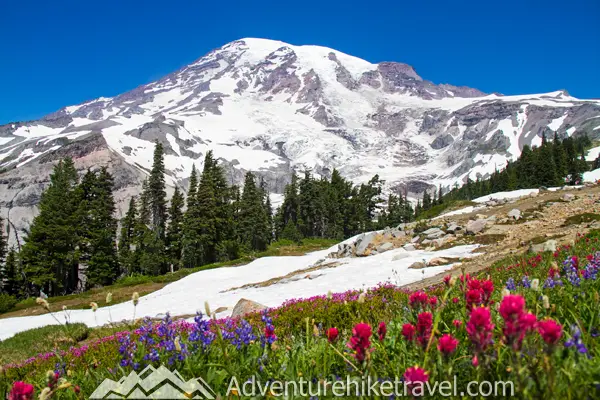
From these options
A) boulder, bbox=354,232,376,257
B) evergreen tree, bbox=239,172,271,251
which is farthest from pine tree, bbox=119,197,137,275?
boulder, bbox=354,232,376,257

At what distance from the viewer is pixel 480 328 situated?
4.97ft

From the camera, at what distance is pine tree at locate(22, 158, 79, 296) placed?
38.2 m

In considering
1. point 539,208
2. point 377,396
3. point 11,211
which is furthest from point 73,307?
point 11,211

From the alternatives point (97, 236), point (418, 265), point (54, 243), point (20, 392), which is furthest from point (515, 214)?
point (54, 243)

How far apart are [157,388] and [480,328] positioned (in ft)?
6.80

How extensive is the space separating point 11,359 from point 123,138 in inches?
7666

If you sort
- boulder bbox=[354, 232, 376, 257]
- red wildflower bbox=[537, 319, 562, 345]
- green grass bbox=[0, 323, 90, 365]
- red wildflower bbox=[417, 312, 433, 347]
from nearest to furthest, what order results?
red wildflower bbox=[537, 319, 562, 345] → red wildflower bbox=[417, 312, 433, 347] → green grass bbox=[0, 323, 90, 365] → boulder bbox=[354, 232, 376, 257]

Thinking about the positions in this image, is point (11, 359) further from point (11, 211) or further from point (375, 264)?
point (11, 211)

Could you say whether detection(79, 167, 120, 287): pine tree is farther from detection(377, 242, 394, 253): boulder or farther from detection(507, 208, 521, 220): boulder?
detection(507, 208, 521, 220): boulder

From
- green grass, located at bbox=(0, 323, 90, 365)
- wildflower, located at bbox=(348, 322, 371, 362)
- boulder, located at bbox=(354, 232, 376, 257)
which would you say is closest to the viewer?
wildflower, located at bbox=(348, 322, 371, 362)

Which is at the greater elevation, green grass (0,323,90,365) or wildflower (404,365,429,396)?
wildflower (404,365,429,396)

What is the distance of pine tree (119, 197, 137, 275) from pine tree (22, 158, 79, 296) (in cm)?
588

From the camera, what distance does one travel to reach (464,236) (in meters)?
23.3

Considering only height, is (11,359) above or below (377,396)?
below
